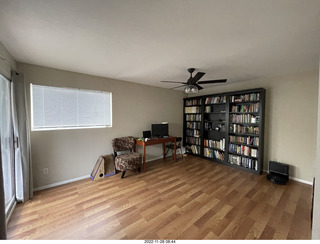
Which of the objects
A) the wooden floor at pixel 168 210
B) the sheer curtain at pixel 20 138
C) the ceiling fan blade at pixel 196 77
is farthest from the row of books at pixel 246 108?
the sheer curtain at pixel 20 138

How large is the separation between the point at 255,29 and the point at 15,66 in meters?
3.54

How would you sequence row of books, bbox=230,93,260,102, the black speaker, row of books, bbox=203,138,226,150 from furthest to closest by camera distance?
row of books, bbox=203,138,226,150 < row of books, bbox=230,93,260,102 < the black speaker

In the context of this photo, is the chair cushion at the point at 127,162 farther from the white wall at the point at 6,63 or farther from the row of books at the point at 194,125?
the row of books at the point at 194,125

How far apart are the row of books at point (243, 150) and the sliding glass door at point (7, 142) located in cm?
448

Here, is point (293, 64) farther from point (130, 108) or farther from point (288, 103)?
point (130, 108)

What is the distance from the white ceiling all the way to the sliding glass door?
2.00 feet

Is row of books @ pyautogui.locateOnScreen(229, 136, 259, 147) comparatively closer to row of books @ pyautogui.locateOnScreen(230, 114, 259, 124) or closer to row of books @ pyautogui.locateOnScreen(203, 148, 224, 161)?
row of books @ pyautogui.locateOnScreen(230, 114, 259, 124)

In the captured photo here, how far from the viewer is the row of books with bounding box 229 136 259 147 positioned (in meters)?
3.19

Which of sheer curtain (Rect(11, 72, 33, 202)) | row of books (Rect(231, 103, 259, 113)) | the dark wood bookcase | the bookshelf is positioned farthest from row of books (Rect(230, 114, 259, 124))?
sheer curtain (Rect(11, 72, 33, 202))

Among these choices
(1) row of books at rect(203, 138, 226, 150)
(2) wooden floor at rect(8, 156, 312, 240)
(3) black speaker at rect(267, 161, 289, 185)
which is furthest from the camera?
(1) row of books at rect(203, 138, 226, 150)

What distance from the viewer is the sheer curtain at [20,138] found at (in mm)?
1989

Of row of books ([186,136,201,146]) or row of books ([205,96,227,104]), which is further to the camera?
row of books ([186,136,201,146])

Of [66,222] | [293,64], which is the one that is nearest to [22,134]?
[66,222]

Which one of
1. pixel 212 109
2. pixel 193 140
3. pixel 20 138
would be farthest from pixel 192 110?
pixel 20 138
